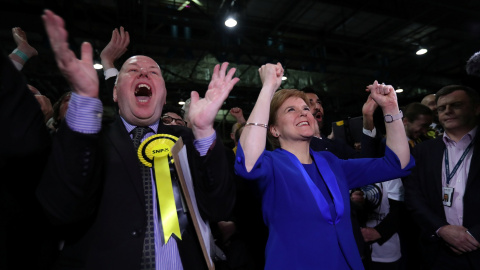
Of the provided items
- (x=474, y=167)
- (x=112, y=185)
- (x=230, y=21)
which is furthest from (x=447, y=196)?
(x=230, y=21)

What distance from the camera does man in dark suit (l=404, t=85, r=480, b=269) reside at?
6.79 feet

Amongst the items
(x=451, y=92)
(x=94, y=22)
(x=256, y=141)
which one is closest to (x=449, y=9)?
(x=451, y=92)

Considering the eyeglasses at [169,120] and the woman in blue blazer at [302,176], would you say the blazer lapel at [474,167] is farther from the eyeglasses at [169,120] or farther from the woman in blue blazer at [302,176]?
the eyeglasses at [169,120]

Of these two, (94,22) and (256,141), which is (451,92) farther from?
(94,22)

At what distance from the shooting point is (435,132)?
153 inches

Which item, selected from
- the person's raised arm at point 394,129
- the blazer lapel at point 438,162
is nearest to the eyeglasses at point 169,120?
the person's raised arm at point 394,129

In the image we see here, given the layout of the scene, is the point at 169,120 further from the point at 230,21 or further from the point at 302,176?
the point at 230,21

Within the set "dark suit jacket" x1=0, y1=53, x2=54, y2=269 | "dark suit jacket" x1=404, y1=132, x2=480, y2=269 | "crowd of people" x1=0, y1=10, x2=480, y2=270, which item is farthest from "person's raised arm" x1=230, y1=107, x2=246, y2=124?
"dark suit jacket" x1=0, y1=53, x2=54, y2=269

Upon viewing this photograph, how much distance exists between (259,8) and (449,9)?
400 centimetres

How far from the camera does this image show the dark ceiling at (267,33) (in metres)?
5.77

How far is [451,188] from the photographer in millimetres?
2227

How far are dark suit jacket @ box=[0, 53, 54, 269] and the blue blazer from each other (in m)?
0.82

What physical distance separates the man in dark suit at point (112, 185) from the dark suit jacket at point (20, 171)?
3.3 inches

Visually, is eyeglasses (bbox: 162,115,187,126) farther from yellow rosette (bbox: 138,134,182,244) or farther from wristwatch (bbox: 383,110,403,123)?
wristwatch (bbox: 383,110,403,123)
